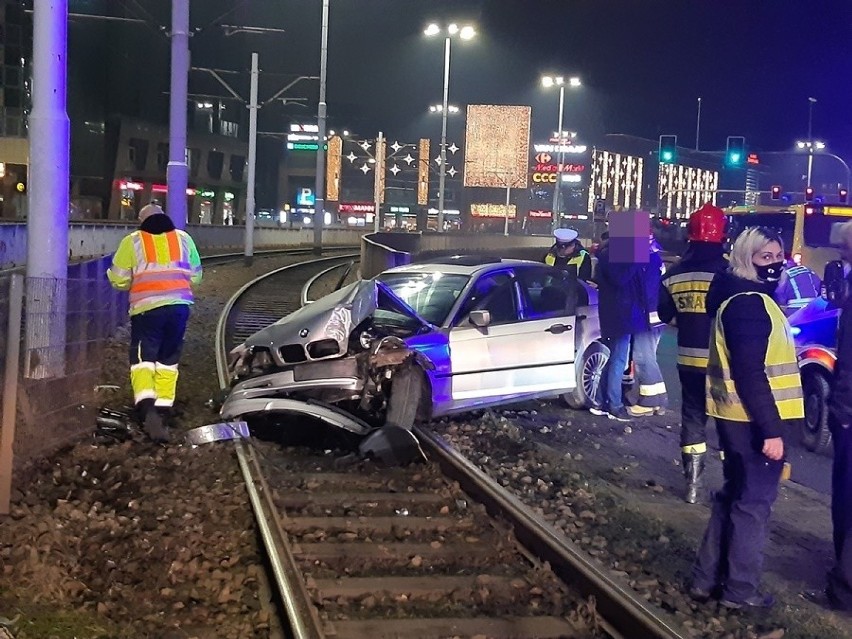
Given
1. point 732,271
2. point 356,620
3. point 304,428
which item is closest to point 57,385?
point 304,428

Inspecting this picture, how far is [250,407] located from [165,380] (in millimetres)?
777

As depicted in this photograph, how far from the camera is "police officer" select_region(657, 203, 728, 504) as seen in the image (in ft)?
22.7

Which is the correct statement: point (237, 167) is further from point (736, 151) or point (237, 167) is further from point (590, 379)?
point (590, 379)

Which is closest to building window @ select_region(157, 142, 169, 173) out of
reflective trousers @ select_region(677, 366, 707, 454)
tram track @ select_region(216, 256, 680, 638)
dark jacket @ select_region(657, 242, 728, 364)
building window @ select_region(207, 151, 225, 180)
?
building window @ select_region(207, 151, 225, 180)

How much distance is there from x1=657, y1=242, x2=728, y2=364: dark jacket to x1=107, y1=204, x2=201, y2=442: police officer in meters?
3.83

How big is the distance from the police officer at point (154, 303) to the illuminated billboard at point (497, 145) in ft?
231

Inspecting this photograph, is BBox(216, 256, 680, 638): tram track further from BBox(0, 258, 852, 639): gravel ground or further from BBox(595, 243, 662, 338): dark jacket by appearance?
BBox(595, 243, 662, 338): dark jacket

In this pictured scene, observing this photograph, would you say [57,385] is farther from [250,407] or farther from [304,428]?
[304,428]

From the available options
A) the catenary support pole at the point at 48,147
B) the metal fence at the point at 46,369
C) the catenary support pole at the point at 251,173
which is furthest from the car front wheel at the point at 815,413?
the catenary support pole at the point at 251,173

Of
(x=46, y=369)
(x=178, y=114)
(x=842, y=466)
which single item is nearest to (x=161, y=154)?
(x=178, y=114)

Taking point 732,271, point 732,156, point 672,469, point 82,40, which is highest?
point 82,40

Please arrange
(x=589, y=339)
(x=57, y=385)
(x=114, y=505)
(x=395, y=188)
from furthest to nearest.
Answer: (x=395, y=188) < (x=589, y=339) < (x=57, y=385) < (x=114, y=505)

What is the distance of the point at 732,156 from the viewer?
29.4 m

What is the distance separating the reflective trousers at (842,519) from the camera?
529cm
